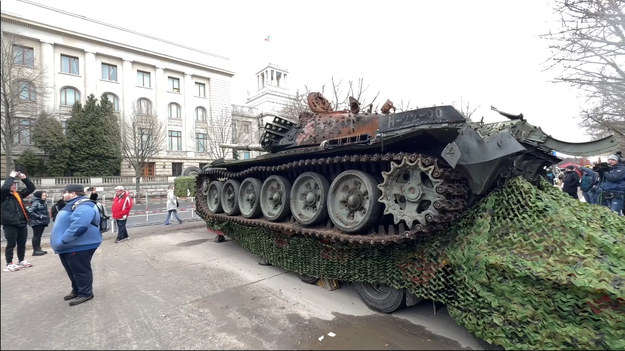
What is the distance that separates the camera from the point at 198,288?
5012mm

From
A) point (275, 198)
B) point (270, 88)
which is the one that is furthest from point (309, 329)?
point (270, 88)

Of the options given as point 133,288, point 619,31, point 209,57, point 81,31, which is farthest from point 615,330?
point 209,57

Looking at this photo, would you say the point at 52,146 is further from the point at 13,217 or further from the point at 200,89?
the point at 13,217

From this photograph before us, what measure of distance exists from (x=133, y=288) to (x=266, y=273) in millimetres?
2246

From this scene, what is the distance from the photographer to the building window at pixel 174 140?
35.1 m

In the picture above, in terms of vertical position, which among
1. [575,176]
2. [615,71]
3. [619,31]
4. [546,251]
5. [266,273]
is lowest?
[266,273]

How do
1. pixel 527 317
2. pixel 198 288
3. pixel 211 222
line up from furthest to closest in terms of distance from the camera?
1. pixel 211 222
2. pixel 198 288
3. pixel 527 317

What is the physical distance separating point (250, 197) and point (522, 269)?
205 inches

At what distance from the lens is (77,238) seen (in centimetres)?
427

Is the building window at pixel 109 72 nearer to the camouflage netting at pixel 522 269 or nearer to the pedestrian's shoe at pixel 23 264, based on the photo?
the pedestrian's shoe at pixel 23 264

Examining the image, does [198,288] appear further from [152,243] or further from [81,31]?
[81,31]

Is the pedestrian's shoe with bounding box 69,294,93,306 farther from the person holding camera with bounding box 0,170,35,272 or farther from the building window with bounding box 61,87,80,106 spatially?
the building window with bounding box 61,87,80,106

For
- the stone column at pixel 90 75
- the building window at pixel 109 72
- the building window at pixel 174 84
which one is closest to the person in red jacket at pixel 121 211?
the stone column at pixel 90 75

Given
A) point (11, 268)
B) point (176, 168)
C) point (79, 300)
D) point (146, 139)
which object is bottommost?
point (79, 300)
